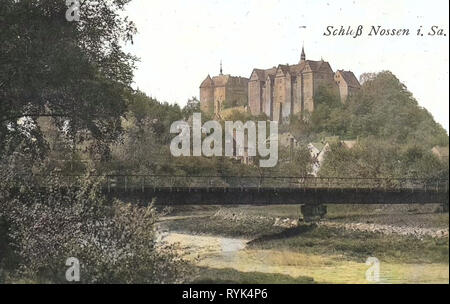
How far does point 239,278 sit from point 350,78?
6.15 m

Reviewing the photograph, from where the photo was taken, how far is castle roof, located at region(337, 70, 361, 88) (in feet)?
48.6

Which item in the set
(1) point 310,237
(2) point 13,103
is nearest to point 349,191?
(1) point 310,237

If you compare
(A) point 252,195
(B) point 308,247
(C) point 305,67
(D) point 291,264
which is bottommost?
(D) point 291,264

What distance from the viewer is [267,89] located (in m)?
16.4

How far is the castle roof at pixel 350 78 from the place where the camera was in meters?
14.8

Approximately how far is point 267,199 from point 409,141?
5411 mm

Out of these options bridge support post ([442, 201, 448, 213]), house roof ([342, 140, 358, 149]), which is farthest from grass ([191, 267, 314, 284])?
house roof ([342, 140, 358, 149])

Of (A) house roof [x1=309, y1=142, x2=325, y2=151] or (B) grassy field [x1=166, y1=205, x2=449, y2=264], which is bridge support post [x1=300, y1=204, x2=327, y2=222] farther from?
(A) house roof [x1=309, y1=142, x2=325, y2=151]

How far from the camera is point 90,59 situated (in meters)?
16.8

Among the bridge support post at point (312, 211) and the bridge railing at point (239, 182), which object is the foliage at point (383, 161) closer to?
the bridge railing at point (239, 182)

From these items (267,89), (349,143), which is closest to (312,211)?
(349,143)

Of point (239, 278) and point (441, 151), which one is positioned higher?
point (441, 151)

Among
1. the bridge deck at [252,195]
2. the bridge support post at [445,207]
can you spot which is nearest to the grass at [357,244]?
the bridge support post at [445,207]

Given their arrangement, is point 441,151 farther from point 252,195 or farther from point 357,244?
point 252,195
